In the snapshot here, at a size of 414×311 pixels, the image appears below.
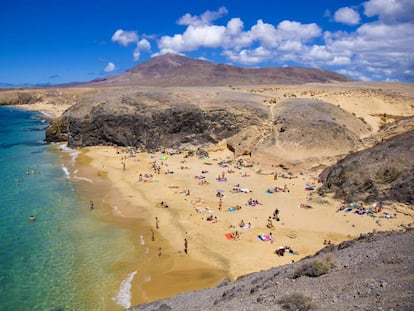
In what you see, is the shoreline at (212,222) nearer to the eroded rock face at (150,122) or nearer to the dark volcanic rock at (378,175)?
the dark volcanic rock at (378,175)

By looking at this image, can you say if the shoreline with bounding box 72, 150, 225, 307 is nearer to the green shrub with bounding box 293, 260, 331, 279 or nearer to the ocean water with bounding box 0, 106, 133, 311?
the ocean water with bounding box 0, 106, 133, 311

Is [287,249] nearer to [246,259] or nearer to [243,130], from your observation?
[246,259]

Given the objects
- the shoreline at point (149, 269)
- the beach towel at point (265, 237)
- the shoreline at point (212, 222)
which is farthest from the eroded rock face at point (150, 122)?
the beach towel at point (265, 237)

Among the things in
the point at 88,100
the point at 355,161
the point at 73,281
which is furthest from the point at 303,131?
the point at 88,100

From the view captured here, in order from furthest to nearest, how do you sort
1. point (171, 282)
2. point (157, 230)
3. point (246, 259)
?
point (157, 230), point (246, 259), point (171, 282)

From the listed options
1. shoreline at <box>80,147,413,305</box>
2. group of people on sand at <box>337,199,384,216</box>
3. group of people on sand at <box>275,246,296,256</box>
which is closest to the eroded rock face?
shoreline at <box>80,147,413,305</box>

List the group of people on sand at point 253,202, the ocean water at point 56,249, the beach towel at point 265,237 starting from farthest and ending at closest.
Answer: the group of people on sand at point 253,202 → the beach towel at point 265,237 → the ocean water at point 56,249

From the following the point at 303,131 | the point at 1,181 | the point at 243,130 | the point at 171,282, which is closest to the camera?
the point at 171,282
